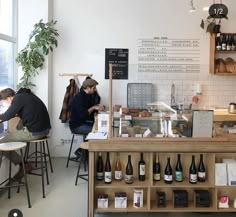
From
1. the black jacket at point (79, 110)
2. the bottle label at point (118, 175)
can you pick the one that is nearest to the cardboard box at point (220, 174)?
the bottle label at point (118, 175)

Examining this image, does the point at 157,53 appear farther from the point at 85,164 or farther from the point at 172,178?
the point at 172,178

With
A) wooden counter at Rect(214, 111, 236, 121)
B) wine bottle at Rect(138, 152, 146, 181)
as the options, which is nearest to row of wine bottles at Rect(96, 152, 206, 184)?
wine bottle at Rect(138, 152, 146, 181)

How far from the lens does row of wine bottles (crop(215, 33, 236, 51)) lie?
5727 mm

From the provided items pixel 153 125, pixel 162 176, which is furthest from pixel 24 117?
pixel 162 176

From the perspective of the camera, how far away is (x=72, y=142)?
18.4 ft

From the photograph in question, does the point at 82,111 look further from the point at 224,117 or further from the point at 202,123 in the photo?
the point at 202,123

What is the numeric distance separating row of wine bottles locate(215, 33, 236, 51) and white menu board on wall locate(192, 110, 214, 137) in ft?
9.76

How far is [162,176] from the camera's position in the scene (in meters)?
3.36

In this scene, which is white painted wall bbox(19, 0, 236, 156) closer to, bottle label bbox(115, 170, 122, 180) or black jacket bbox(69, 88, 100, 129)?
black jacket bbox(69, 88, 100, 129)

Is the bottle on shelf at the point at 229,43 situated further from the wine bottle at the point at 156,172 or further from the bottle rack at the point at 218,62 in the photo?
the wine bottle at the point at 156,172

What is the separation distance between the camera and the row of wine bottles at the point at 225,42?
5.73 metres

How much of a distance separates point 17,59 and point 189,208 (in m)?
3.61

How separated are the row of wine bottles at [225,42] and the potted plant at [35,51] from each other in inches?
110

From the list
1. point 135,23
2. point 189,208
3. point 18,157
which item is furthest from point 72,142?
point 189,208
